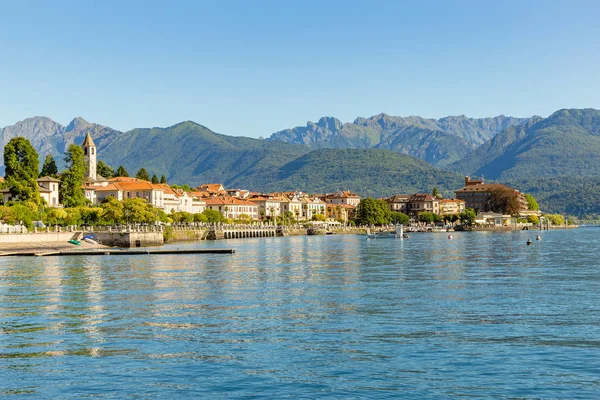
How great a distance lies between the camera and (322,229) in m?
198

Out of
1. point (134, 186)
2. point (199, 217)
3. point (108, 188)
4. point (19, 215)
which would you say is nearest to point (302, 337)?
point (19, 215)

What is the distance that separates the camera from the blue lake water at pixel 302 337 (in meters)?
19.9

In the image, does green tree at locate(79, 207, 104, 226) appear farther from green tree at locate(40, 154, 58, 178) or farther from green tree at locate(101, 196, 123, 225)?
green tree at locate(40, 154, 58, 178)

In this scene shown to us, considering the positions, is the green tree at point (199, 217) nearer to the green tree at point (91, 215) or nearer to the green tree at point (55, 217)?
the green tree at point (91, 215)

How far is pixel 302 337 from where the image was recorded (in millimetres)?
26062

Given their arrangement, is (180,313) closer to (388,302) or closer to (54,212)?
(388,302)

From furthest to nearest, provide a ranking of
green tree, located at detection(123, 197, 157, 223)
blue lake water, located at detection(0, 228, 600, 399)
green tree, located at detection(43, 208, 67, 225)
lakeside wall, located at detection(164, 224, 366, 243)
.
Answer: lakeside wall, located at detection(164, 224, 366, 243) < green tree, located at detection(123, 197, 157, 223) < green tree, located at detection(43, 208, 67, 225) < blue lake water, located at detection(0, 228, 600, 399)

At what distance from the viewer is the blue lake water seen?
19859mm

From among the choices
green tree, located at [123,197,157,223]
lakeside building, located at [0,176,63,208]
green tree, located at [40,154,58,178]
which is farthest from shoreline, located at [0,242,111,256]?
green tree, located at [40,154,58,178]

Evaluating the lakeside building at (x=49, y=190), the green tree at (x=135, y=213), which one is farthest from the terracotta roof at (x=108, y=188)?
the green tree at (x=135, y=213)

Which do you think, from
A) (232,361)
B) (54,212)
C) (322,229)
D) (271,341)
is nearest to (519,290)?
(271,341)

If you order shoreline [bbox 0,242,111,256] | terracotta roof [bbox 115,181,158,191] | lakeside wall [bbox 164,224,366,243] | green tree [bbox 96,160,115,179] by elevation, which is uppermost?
green tree [bbox 96,160,115,179]

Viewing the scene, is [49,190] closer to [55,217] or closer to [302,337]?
[55,217]

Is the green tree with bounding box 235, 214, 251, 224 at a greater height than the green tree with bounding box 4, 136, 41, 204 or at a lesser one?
lesser
